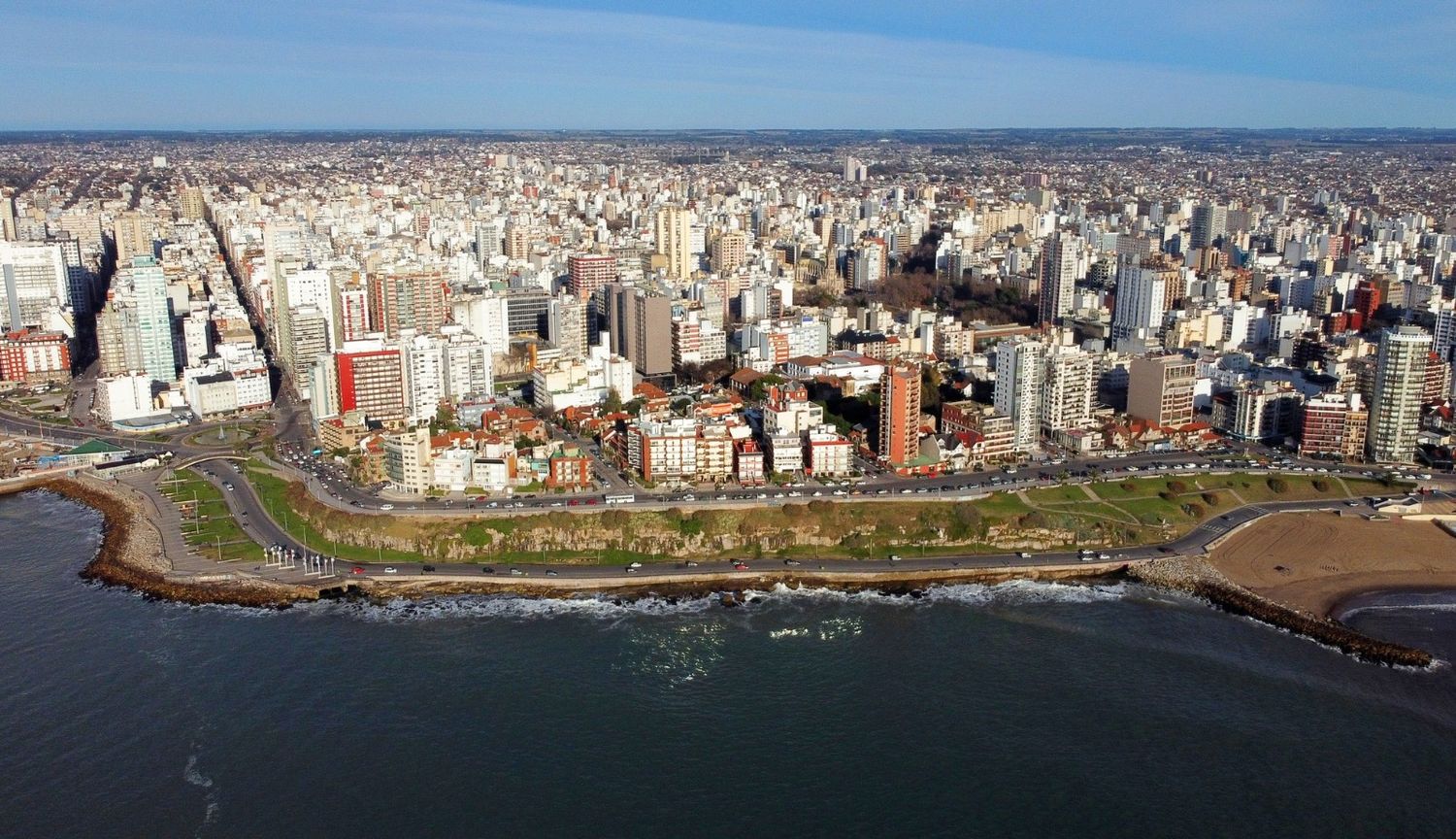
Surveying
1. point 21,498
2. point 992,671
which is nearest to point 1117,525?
point 992,671

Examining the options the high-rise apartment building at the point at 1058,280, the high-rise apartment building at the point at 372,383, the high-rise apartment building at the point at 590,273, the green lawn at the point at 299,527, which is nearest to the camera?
the green lawn at the point at 299,527

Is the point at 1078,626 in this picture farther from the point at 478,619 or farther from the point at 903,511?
the point at 478,619

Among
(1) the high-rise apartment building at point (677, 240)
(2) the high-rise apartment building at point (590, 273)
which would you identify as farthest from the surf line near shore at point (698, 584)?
(1) the high-rise apartment building at point (677, 240)

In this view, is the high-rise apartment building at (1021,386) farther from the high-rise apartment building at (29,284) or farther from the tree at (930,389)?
the high-rise apartment building at (29,284)

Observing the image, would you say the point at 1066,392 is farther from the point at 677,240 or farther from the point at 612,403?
the point at 677,240

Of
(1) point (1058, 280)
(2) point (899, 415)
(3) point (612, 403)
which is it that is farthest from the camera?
(1) point (1058, 280)

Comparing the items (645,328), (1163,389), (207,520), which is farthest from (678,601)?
(645,328)

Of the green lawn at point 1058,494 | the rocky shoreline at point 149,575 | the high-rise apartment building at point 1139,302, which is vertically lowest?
the rocky shoreline at point 149,575
